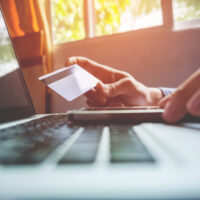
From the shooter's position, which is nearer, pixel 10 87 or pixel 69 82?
pixel 10 87

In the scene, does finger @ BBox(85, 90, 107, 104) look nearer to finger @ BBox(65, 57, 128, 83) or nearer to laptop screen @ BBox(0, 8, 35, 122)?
finger @ BBox(65, 57, 128, 83)

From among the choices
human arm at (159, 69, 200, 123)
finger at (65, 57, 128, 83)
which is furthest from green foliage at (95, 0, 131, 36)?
human arm at (159, 69, 200, 123)

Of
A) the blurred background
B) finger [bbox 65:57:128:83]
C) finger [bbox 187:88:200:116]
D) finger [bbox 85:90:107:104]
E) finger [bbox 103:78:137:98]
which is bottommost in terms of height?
finger [bbox 85:90:107:104]

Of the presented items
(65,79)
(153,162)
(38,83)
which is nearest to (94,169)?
(153,162)

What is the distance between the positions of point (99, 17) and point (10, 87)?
158 cm

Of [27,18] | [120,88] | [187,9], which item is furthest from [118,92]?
[27,18]

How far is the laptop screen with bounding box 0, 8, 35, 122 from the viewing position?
53 centimetres

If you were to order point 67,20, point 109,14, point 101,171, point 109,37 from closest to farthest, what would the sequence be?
point 101,171, point 109,37, point 109,14, point 67,20

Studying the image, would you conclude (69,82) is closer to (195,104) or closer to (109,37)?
(195,104)

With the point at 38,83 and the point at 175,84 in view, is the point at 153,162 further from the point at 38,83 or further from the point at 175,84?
the point at 38,83

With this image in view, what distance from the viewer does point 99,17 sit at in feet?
6.31

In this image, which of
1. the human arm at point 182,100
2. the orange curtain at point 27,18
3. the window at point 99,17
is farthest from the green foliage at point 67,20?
the human arm at point 182,100

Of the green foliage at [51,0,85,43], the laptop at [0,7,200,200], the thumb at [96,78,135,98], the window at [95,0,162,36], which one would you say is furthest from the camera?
the green foliage at [51,0,85,43]

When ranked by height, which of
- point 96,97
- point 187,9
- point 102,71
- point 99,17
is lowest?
point 96,97
